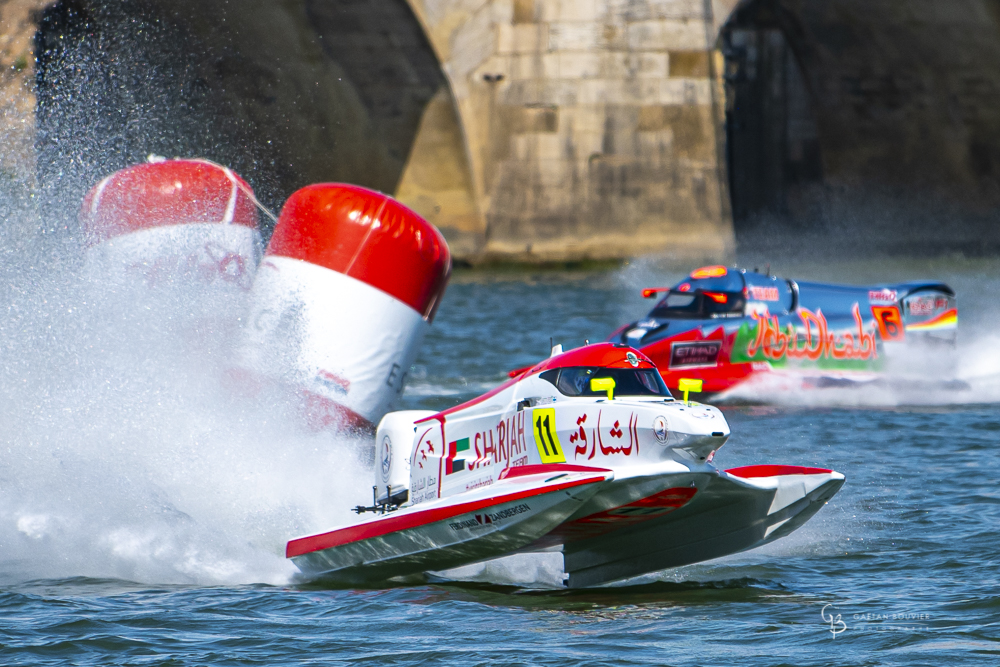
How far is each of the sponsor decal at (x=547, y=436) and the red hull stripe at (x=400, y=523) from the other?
0.52 metres

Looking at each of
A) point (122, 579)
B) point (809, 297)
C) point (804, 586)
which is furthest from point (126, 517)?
point (809, 297)

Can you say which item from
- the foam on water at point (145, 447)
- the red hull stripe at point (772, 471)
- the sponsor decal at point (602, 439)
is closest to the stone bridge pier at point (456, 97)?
the foam on water at point (145, 447)

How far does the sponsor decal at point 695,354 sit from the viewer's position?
16.1 metres

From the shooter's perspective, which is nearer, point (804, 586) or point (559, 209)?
point (804, 586)

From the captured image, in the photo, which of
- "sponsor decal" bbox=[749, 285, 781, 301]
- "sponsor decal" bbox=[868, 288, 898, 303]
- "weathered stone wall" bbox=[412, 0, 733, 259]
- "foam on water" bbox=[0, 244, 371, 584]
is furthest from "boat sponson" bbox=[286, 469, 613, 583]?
"weathered stone wall" bbox=[412, 0, 733, 259]

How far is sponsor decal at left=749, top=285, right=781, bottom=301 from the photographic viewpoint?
1659cm

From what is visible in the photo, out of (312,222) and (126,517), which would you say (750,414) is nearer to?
(312,222)

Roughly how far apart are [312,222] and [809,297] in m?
7.33

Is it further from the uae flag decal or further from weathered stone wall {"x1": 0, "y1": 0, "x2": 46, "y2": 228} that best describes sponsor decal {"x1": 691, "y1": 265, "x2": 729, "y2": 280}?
weathered stone wall {"x1": 0, "y1": 0, "x2": 46, "y2": 228}

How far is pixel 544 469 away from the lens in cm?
809

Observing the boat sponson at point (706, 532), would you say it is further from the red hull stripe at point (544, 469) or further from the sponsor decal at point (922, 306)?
the sponsor decal at point (922, 306)

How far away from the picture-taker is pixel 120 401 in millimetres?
10719

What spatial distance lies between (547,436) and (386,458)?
184cm

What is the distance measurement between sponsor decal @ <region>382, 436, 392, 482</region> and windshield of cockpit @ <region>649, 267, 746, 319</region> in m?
7.50
